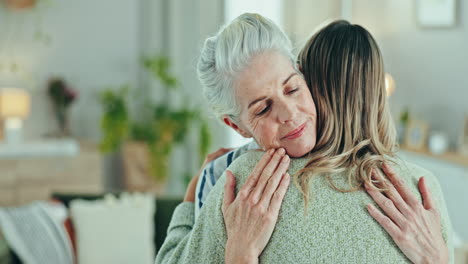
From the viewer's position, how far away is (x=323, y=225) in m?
1.15

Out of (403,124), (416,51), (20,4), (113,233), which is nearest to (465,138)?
(403,124)

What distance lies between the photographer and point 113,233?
3.48m

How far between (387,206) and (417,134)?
3956 millimetres

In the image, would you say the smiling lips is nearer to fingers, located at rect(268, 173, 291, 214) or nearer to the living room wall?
fingers, located at rect(268, 173, 291, 214)

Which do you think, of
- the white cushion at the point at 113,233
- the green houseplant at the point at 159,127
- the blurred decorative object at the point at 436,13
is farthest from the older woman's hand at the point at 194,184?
the green houseplant at the point at 159,127

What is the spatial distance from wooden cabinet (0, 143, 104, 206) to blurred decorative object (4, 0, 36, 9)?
1.52m

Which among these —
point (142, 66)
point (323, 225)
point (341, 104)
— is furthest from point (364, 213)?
point (142, 66)

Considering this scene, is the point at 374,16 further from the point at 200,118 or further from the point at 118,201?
the point at 118,201

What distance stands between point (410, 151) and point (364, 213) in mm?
4028

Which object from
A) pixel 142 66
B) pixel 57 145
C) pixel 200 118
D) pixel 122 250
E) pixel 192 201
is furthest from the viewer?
pixel 142 66

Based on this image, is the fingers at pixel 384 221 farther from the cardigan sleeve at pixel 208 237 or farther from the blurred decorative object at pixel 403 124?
the blurred decorative object at pixel 403 124

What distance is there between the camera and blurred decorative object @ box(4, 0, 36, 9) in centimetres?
589

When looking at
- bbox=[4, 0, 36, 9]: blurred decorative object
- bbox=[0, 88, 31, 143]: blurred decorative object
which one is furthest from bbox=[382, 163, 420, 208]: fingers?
bbox=[4, 0, 36, 9]: blurred decorative object

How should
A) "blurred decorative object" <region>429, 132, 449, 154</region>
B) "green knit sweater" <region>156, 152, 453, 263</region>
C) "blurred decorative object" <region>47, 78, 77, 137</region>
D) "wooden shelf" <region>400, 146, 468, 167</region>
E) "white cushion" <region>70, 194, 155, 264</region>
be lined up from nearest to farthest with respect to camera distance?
"green knit sweater" <region>156, 152, 453, 263</region> → "white cushion" <region>70, 194, 155, 264</region> → "wooden shelf" <region>400, 146, 468, 167</region> → "blurred decorative object" <region>429, 132, 449, 154</region> → "blurred decorative object" <region>47, 78, 77, 137</region>
